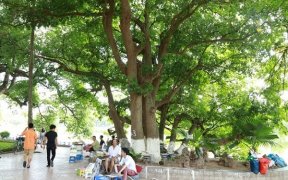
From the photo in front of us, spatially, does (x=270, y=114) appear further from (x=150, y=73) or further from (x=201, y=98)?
(x=150, y=73)

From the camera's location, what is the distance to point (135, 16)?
20750 mm

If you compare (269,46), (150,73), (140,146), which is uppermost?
(269,46)

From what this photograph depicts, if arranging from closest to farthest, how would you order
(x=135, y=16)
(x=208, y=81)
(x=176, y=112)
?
(x=135, y=16)
(x=208, y=81)
(x=176, y=112)

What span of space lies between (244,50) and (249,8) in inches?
107

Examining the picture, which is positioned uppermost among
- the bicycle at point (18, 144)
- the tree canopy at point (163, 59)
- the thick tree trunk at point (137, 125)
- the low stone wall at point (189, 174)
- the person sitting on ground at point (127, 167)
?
the tree canopy at point (163, 59)

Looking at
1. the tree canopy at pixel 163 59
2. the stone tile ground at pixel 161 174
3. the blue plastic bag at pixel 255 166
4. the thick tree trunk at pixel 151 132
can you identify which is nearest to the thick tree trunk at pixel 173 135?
the tree canopy at pixel 163 59

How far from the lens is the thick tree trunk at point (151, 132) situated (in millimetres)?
17969

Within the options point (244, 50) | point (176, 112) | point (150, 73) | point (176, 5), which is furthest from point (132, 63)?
point (176, 112)

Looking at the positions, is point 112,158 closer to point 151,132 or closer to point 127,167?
point 127,167

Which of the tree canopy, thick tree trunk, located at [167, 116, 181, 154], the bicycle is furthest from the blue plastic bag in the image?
the bicycle

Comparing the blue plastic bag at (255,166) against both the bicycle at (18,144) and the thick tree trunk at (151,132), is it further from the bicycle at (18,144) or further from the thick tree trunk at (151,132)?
the bicycle at (18,144)

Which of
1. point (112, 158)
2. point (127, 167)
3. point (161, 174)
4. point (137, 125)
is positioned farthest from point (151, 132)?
point (127, 167)

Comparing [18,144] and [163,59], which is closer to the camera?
[163,59]

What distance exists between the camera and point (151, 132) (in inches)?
719
